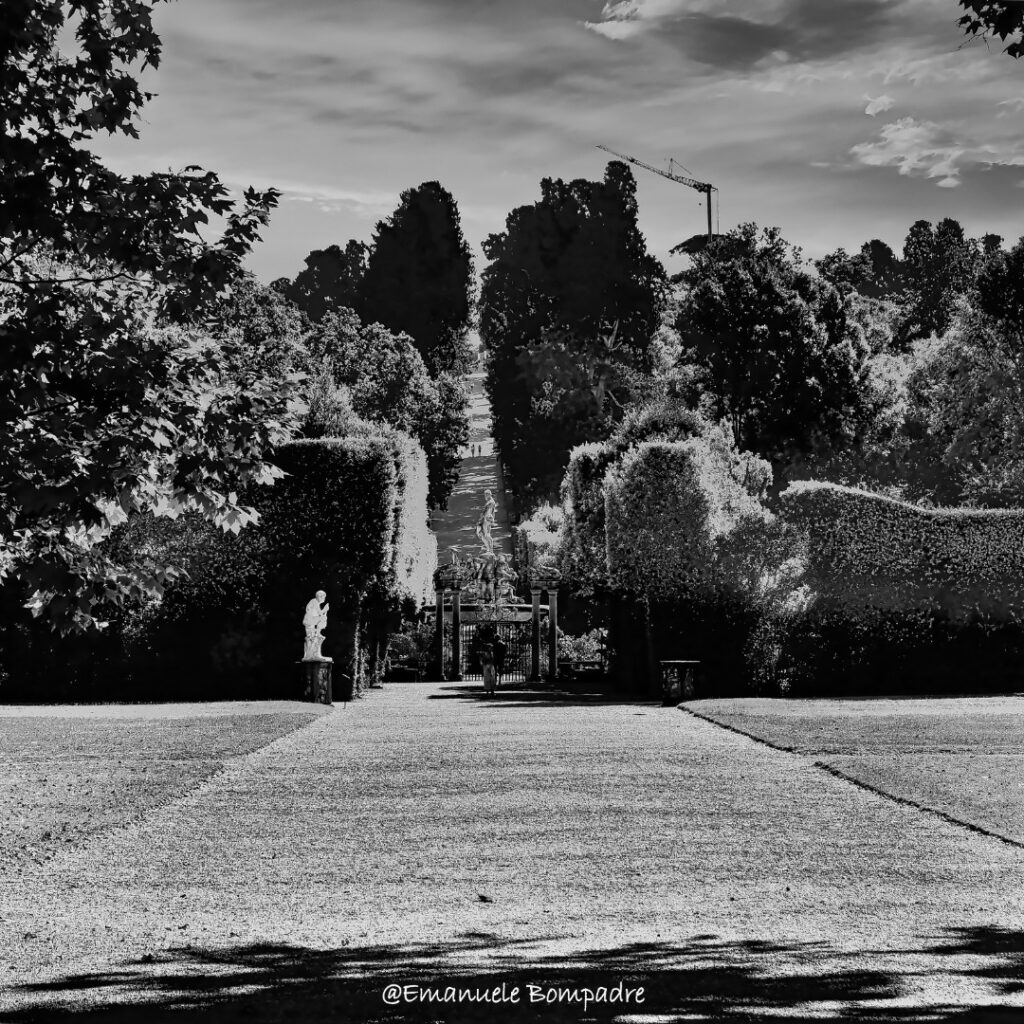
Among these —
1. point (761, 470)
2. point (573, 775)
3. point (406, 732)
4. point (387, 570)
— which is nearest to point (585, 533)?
point (761, 470)

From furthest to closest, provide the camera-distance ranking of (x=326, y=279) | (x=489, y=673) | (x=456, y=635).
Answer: (x=326, y=279), (x=456, y=635), (x=489, y=673)

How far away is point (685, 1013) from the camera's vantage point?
630 centimetres

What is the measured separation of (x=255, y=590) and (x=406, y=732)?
35.4 feet

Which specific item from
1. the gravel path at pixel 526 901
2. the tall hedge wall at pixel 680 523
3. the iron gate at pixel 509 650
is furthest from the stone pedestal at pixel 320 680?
the gravel path at pixel 526 901

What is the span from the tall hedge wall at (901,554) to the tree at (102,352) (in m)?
23.7

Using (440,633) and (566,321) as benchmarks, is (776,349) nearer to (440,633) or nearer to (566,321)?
(440,633)

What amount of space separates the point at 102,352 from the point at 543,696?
24.9 meters

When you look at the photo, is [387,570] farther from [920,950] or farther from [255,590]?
[920,950]

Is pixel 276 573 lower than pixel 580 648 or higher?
higher

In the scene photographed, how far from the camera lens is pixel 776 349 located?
55.2 meters

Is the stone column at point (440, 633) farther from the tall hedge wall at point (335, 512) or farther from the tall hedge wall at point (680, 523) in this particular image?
the tall hedge wall at point (335, 512)

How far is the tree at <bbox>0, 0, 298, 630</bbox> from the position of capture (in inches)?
373

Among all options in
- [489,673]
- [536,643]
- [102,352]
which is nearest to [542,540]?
[536,643]

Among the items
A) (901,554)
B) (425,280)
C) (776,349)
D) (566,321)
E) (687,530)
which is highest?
(425,280)
